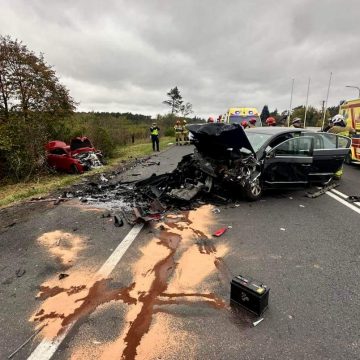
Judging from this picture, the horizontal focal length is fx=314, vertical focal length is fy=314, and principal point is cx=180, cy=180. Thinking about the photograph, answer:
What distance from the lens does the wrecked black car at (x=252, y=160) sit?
7078 millimetres

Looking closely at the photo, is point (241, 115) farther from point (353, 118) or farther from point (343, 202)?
point (343, 202)

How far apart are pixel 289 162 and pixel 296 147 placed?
0.50 metres

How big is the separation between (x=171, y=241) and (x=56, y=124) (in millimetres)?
11689

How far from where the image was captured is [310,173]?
823cm

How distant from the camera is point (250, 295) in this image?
3.13 m

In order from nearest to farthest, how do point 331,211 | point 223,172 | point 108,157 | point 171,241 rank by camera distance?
point 171,241 → point 331,211 → point 223,172 → point 108,157

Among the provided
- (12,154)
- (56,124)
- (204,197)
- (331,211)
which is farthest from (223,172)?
(56,124)

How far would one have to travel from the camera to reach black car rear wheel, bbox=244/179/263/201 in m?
7.19

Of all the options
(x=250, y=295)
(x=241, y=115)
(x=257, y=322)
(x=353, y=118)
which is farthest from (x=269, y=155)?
(x=241, y=115)

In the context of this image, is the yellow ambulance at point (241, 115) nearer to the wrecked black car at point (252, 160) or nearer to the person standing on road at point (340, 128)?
the person standing on road at point (340, 128)

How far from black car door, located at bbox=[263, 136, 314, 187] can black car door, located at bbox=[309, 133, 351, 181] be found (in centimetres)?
34

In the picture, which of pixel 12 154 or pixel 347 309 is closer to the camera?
pixel 347 309

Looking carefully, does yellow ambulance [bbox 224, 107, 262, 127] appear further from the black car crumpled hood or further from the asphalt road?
the asphalt road

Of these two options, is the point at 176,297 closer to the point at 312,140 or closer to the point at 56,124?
the point at 312,140
